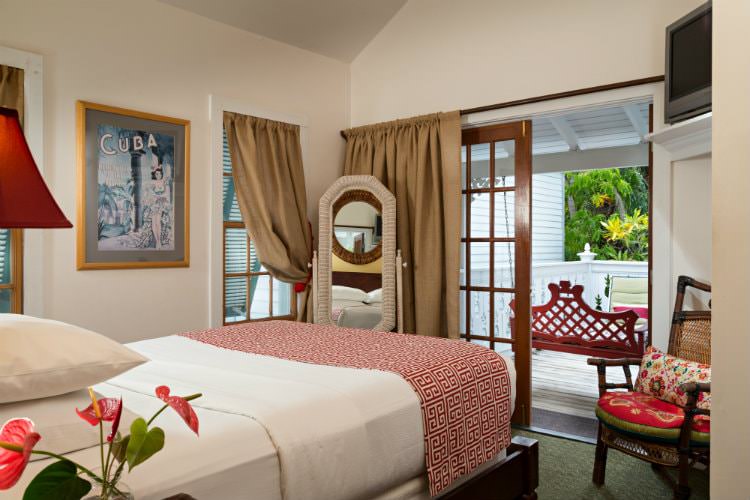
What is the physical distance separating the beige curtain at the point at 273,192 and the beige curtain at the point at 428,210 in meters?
0.65

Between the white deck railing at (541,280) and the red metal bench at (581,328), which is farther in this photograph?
the red metal bench at (581,328)

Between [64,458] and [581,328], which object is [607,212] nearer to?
[581,328]

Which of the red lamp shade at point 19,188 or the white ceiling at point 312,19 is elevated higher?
the white ceiling at point 312,19

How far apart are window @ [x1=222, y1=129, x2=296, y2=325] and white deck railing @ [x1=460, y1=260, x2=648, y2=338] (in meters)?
1.36

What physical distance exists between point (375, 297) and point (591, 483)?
1.83m

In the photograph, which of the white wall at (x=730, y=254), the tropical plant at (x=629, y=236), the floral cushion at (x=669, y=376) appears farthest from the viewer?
the tropical plant at (x=629, y=236)

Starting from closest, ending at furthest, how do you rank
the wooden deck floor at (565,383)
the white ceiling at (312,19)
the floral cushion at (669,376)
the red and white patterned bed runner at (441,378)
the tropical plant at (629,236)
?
the red and white patterned bed runner at (441,378) → the floral cushion at (669,376) → the white ceiling at (312,19) → the wooden deck floor at (565,383) → the tropical plant at (629,236)

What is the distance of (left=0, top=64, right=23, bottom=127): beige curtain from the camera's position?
9.24 feet

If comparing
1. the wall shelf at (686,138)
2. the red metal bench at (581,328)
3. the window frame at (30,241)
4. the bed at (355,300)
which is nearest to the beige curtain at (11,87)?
the window frame at (30,241)

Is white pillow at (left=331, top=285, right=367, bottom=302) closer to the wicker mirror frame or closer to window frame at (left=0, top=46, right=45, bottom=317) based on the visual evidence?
the wicker mirror frame

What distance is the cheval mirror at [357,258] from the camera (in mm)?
4023

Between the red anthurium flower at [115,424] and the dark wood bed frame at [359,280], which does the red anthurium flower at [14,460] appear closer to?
the red anthurium flower at [115,424]

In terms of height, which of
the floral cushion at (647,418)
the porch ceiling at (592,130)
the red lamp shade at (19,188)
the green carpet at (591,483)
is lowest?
the green carpet at (591,483)

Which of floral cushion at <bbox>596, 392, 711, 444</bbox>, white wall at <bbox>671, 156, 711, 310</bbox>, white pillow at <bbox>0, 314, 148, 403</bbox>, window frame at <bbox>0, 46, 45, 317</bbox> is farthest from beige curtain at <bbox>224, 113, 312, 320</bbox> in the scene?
white pillow at <bbox>0, 314, 148, 403</bbox>
